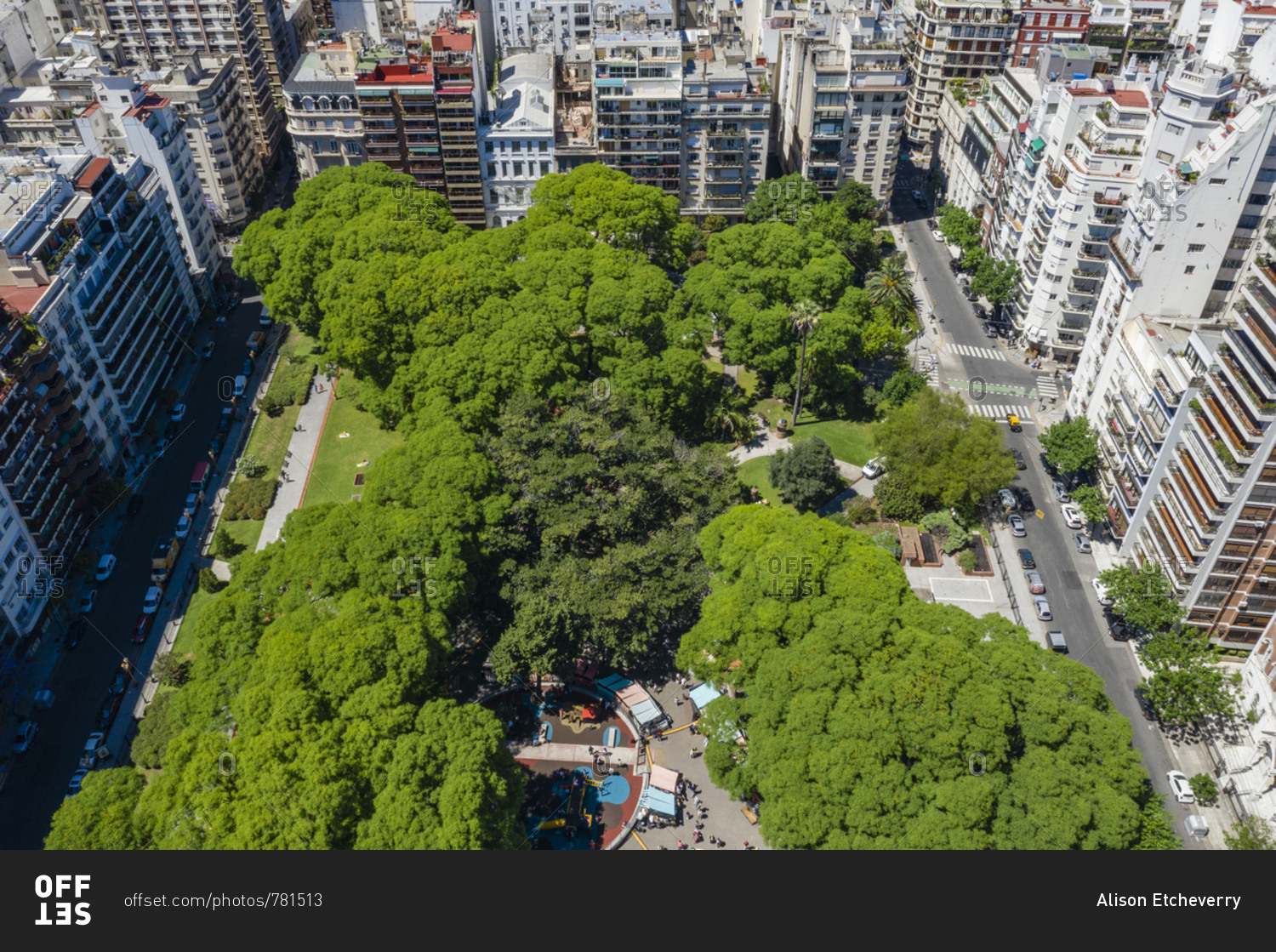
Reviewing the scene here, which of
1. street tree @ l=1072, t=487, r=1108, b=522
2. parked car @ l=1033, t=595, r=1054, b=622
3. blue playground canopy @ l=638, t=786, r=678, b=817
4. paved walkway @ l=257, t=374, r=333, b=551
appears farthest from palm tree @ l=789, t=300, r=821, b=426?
paved walkway @ l=257, t=374, r=333, b=551

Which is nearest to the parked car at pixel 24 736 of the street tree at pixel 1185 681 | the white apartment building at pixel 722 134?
the street tree at pixel 1185 681

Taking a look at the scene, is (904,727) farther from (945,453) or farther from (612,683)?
(945,453)

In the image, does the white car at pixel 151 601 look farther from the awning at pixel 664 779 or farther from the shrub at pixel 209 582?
the awning at pixel 664 779

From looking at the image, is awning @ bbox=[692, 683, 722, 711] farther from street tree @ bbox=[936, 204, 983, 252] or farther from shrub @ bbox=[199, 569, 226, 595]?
street tree @ bbox=[936, 204, 983, 252]

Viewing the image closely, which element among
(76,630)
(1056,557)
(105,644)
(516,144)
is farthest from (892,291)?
(76,630)

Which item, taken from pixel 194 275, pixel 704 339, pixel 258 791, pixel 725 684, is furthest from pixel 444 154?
pixel 258 791

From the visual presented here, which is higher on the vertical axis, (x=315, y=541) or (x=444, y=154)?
(x=444, y=154)

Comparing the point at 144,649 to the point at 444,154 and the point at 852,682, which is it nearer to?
the point at 852,682
